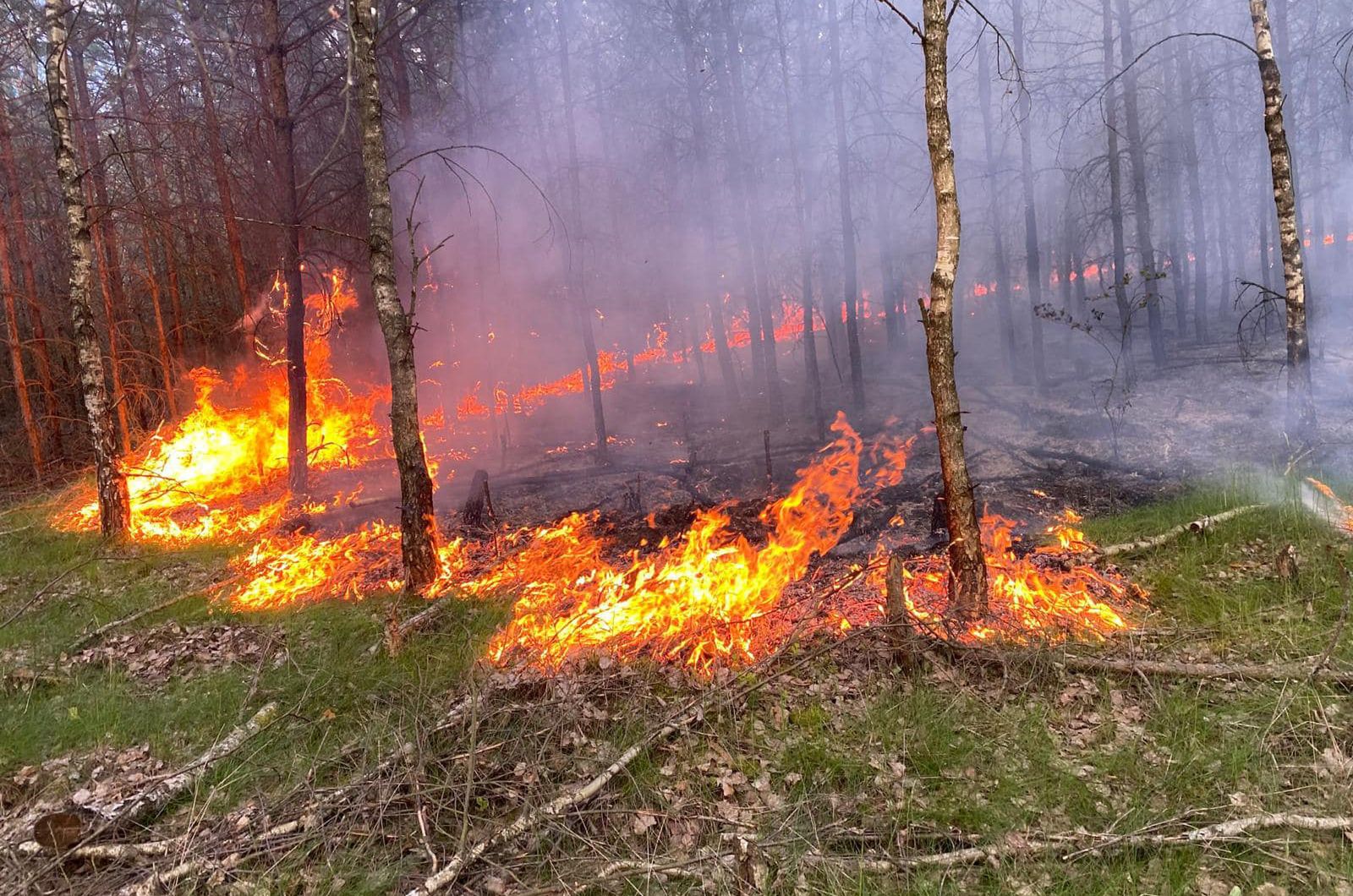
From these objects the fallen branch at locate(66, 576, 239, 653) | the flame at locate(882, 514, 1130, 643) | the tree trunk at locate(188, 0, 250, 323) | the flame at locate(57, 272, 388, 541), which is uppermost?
the tree trunk at locate(188, 0, 250, 323)

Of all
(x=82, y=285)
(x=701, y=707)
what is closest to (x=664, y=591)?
(x=701, y=707)

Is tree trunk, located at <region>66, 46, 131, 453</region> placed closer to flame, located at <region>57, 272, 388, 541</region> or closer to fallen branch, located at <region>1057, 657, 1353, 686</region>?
flame, located at <region>57, 272, 388, 541</region>

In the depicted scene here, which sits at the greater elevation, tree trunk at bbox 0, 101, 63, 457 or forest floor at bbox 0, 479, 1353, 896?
tree trunk at bbox 0, 101, 63, 457

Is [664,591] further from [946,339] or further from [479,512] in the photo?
[479,512]

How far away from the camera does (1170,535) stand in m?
6.25

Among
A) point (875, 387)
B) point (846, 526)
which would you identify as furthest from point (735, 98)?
point (846, 526)

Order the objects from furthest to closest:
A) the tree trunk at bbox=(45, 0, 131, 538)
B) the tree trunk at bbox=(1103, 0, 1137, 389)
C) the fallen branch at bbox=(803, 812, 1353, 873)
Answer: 1. the tree trunk at bbox=(1103, 0, 1137, 389)
2. the tree trunk at bbox=(45, 0, 131, 538)
3. the fallen branch at bbox=(803, 812, 1353, 873)

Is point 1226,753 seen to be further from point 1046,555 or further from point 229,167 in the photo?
point 229,167

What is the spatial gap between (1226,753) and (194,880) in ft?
16.6

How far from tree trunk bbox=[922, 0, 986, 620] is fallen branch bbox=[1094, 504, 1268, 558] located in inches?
78.7

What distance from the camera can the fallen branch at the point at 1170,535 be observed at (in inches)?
243

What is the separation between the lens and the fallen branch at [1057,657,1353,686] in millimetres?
3926

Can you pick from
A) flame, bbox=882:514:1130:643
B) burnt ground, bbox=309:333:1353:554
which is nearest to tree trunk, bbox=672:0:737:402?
burnt ground, bbox=309:333:1353:554

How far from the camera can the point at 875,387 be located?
19.4 metres
